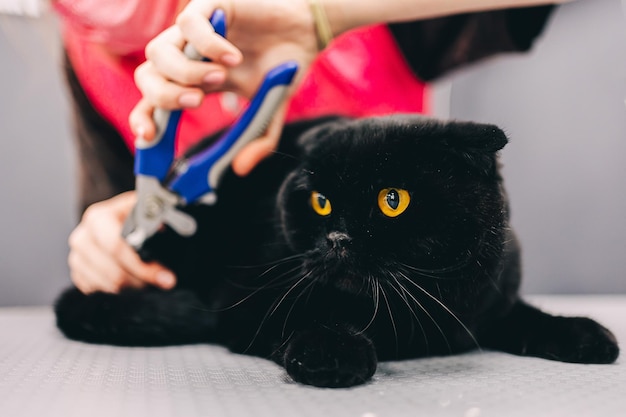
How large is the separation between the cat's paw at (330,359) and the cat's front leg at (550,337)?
228mm

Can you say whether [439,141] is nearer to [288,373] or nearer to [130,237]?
[288,373]

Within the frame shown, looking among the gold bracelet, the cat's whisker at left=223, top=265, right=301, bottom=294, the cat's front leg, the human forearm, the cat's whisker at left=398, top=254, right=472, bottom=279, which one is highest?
the human forearm

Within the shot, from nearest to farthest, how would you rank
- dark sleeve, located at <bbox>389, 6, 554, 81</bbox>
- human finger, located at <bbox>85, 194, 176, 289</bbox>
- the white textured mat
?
the white textured mat, human finger, located at <bbox>85, 194, 176, 289</bbox>, dark sleeve, located at <bbox>389, 6, 554, 81</bbox>

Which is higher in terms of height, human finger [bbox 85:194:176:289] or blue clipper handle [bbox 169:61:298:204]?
blue clipper handle [bbox 169:61:298:204]

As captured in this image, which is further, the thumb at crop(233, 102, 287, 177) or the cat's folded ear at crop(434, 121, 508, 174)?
the thumb at crop(233, 102, 287, 177)

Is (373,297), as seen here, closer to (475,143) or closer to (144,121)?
(475,143)

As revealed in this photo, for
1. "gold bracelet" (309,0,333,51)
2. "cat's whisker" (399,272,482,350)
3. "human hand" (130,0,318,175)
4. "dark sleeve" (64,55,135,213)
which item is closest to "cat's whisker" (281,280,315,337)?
"cat's whisker" (399,272,482,350)

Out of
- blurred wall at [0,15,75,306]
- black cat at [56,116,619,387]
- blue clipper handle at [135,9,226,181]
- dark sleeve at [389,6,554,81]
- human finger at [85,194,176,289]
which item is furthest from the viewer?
blurred wall at [0,15,75,306]

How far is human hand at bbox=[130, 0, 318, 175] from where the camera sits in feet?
1.93

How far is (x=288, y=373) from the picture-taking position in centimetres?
48

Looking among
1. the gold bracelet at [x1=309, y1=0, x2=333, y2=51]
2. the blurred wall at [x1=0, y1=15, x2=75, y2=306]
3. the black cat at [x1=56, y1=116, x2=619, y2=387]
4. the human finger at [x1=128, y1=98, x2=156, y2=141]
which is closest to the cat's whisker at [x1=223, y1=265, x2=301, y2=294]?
the black cat at [x1=56, y1=116, x2=619, y2=387]

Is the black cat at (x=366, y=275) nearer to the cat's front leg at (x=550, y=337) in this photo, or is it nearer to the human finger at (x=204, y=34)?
the cat's front leg at (x=550, y=337)

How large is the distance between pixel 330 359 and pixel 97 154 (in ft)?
2.47

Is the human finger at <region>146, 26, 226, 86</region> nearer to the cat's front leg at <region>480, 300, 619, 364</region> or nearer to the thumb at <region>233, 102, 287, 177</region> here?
the thumb at <region>233, 102, 287, 177</region>
